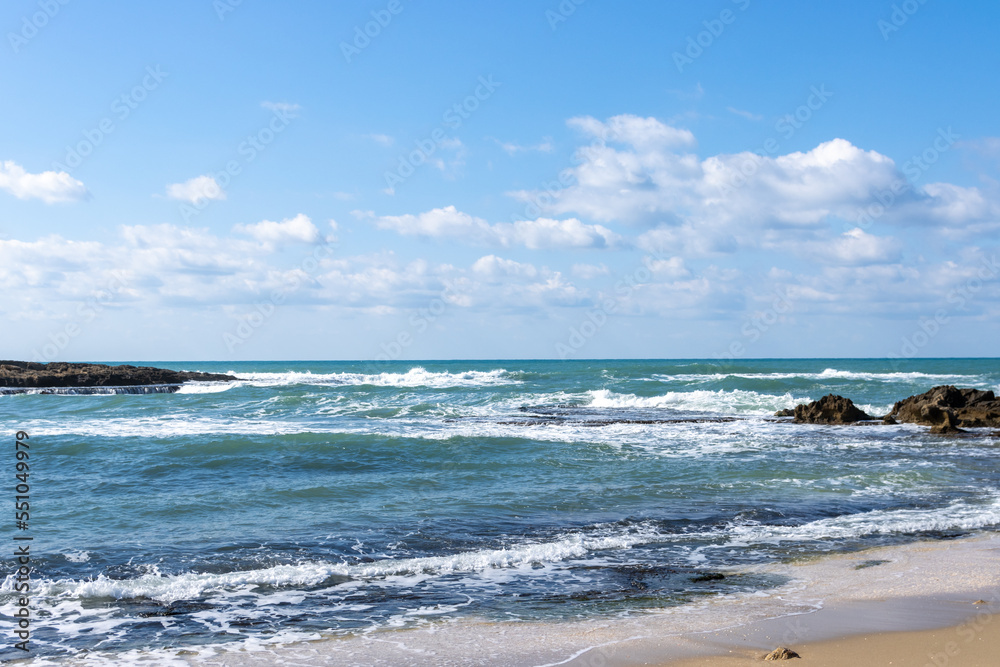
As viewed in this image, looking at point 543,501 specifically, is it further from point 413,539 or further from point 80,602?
point 80,602

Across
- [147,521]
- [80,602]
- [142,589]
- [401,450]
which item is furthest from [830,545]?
[401,450]

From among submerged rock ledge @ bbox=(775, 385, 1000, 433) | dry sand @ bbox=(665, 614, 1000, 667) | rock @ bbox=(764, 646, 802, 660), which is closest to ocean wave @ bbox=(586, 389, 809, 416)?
submerged rock ledge @ bbox=(775, 385, 1000, 433)

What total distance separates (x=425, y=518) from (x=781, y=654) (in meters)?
5.76

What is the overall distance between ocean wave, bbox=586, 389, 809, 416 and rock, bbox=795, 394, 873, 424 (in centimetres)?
438

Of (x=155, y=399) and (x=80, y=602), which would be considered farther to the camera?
(x=155, y=399)

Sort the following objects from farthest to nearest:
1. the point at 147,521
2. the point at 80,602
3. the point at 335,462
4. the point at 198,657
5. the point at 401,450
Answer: the point at 401,450 < the point at 335,462 < the point at 147,521 < the point at 80,602 < the point at 198,657

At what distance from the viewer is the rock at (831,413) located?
22000mm

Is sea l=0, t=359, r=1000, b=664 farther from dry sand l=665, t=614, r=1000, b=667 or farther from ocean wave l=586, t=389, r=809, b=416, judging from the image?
ocean wave l=586, t=389, r=809, b=416

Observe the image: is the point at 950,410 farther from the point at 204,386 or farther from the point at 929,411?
the point at 204,386

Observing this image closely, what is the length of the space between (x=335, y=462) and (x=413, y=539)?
6420 mm

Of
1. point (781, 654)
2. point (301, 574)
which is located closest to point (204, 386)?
point (301, 574)

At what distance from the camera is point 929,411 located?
20812mm

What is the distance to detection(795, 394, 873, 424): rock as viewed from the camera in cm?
2200

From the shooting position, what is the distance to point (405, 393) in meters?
37.3
